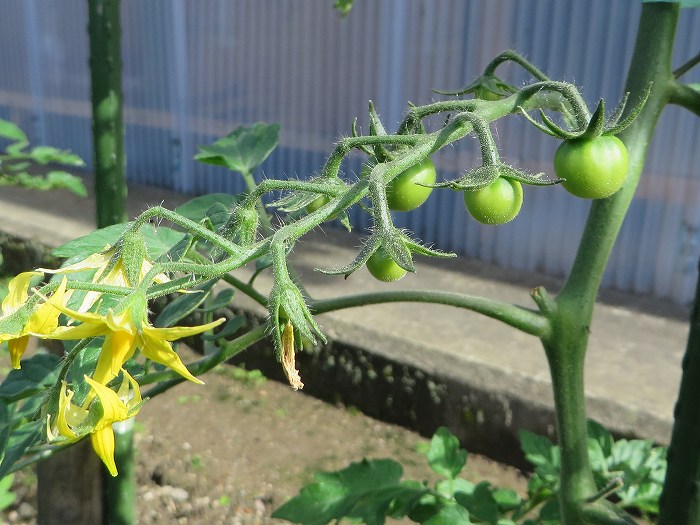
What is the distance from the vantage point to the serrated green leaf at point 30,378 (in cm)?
73

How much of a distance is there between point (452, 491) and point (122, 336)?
784 mm

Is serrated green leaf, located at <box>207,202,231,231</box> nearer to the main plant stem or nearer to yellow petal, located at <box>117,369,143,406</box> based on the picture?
yellow petal, located at <box>117,369,143,406</box>

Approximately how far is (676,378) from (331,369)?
0.91 metres

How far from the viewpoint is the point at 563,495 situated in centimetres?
81

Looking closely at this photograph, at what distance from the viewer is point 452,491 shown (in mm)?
1106

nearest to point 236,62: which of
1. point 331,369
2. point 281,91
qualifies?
point 281,91

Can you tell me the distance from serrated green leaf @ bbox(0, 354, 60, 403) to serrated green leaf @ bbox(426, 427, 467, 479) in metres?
0.59

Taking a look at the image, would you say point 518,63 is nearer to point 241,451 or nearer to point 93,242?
point 93,242

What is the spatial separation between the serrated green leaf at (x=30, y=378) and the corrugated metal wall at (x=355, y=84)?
7.71ft

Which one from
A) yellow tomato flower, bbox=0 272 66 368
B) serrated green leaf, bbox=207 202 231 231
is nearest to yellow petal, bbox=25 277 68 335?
yellow tomato flower, bbox=0 272 66 368

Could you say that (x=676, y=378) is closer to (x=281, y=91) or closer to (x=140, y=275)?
(x=140, y=275)

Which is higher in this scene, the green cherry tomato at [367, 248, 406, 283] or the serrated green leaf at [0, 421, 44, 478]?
the green cherry tomato at [367, 248, 406, 283]

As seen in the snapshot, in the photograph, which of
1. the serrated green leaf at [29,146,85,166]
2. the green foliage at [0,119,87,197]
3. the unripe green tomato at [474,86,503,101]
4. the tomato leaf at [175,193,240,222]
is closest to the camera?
the unripe green tomato at [474,86,503,101]

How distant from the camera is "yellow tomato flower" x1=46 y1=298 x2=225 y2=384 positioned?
1.35 ft
